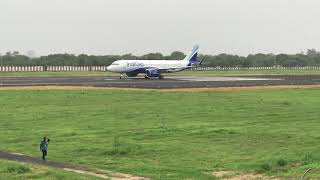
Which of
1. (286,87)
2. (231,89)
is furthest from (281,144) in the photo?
(286,87)

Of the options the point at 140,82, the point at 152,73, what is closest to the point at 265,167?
the point at 140,82

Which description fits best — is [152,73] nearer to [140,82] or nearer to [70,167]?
[140,82]

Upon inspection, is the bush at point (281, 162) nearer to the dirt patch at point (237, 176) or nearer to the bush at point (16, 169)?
the dirt patch at point (237, 176)

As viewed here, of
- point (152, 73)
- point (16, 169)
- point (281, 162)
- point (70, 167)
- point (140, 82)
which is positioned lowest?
point (70, 167)

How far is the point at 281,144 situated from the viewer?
29266 millimetres

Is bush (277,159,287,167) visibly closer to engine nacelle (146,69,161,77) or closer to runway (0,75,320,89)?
runway (0,75,320,89)

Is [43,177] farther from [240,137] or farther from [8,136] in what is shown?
[240,137]

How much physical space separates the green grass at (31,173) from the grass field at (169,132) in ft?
7.65

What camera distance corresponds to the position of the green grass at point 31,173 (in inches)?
861

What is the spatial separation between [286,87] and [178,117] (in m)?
36.0

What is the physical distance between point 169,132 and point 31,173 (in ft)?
40.0

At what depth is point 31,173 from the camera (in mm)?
22609

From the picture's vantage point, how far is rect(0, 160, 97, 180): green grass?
21859mm

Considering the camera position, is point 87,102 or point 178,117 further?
point 87,102
